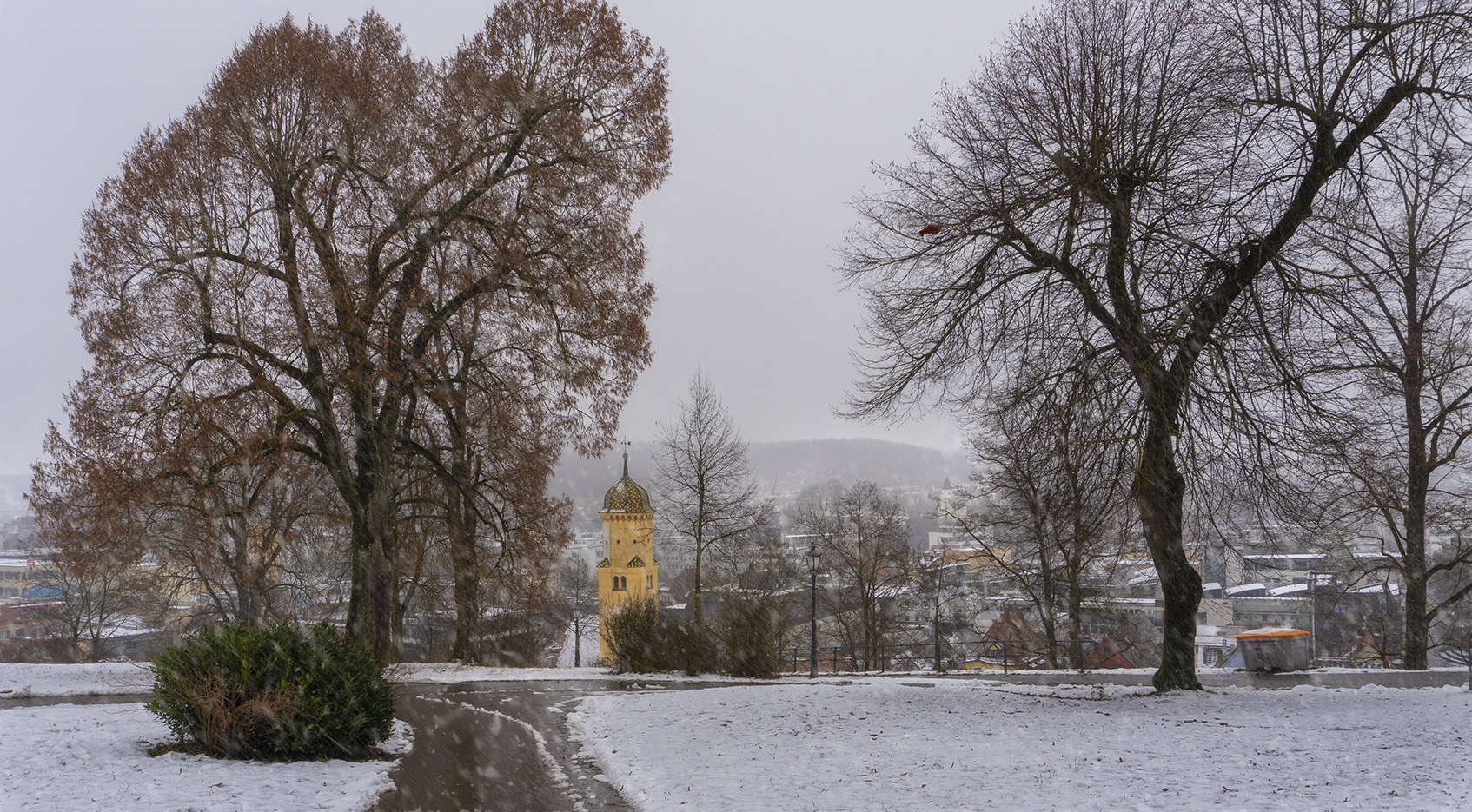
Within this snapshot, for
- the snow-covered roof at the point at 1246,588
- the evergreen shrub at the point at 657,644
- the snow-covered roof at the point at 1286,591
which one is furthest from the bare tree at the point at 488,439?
the snow-covered roof at the point at 1246,588

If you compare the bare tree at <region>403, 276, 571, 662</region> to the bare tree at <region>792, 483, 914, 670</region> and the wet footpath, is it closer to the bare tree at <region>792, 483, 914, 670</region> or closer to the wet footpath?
the wet footpath

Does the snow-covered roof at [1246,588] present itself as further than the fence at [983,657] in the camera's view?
Yes

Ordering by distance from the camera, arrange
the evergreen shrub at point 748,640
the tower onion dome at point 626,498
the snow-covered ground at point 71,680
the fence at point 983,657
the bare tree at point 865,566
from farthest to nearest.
A: the tower onion dome at point 626,498, the bare tree at point 865,566, the fence at point 983,657, the evergreen shrub at point 748,640, the snow-covered ground at point 71,680

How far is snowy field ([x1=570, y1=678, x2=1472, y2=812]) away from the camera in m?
6.59

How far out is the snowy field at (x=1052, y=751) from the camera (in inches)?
260

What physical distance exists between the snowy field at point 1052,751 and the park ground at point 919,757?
3cm

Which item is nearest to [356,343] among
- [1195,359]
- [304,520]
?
[1195,359]

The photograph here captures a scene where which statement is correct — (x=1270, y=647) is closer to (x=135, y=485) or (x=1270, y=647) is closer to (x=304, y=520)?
(x=135, y=485)

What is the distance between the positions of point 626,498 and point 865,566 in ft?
53.6

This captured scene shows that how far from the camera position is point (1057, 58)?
39.9 ft

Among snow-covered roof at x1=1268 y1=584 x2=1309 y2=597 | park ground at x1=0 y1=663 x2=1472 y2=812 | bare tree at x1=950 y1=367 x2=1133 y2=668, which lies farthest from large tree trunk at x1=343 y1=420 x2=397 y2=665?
snow-covered roof at x1=1268 y1=584 x2=1309 y2=597

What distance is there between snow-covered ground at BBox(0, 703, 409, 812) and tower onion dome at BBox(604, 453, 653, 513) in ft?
116

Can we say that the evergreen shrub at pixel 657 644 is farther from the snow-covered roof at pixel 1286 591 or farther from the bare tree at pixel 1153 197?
the snow-covered roof at pixel 1286 591

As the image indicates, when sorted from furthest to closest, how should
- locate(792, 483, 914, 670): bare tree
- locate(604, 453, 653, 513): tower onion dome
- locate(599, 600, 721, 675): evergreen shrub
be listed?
locate(604, 453, 653, 513): tower onion dome < locate(792, 483, 914, 670): bare tree < locate(599, 600, 721, 675): evergreen shrub
